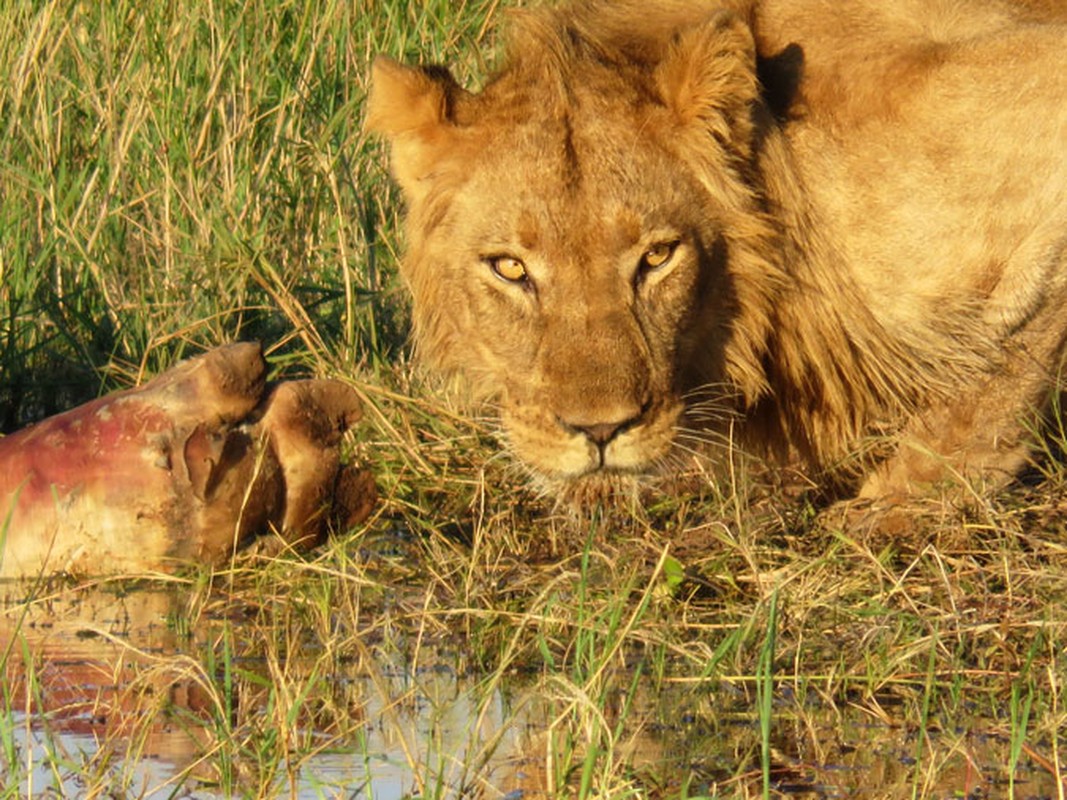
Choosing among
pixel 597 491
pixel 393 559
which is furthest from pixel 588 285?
pixel 393 559

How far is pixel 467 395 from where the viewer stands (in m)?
4.79

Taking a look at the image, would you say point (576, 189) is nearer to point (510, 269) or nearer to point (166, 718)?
point (510, 269)

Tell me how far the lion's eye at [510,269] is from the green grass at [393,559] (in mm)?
607

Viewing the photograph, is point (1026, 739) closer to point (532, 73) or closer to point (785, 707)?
point (785, 707)

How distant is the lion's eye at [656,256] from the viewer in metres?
4.05

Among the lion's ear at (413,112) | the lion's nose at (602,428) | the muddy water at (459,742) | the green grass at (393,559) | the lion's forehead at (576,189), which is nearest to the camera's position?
the muddy water at (459,742)

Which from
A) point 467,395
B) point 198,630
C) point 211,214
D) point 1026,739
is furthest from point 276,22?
point 1026,739

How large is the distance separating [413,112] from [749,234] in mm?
803

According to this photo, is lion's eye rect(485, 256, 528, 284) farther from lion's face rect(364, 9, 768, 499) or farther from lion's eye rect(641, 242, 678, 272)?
lion's eye rect(641, 242, 678, 272)

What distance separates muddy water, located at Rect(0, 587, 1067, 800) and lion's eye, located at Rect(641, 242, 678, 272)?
970mm

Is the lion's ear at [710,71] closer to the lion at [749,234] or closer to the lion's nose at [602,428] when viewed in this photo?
the lion at [749,234]

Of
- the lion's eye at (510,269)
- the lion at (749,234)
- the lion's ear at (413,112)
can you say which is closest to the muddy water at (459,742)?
the lion at (749,234)

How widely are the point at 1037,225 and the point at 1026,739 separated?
1600 mm

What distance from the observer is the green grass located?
3.04 meters
